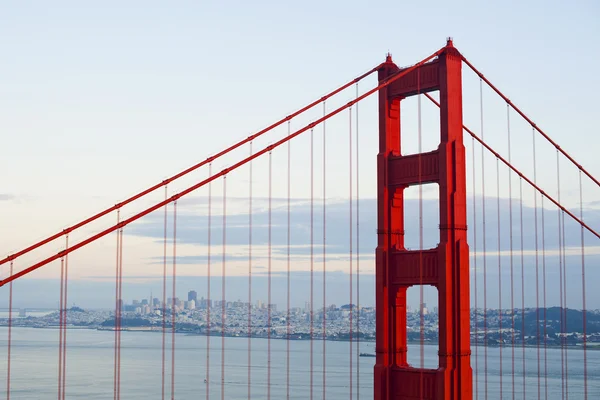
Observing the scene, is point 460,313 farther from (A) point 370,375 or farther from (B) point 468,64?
(A) point 370,375

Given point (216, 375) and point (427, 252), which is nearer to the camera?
point (427, 252)

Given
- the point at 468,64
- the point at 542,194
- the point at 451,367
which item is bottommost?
the point at 451,367

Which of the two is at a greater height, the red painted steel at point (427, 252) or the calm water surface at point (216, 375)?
the red painted steel at point (427, 252)

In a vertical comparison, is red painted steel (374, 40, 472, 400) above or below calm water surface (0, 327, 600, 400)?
above

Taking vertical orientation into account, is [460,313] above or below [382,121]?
below

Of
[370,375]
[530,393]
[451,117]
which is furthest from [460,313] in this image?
[370,375]

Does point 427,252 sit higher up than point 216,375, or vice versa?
point 427,252

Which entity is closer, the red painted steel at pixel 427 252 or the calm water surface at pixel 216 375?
the red painted steel at pixel 427 252

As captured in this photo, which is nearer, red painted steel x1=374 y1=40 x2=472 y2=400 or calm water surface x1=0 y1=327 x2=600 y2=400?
red painted steel x1=374 y1=40 x2=472 y2=400
